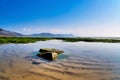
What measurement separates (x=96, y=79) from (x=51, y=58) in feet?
24.3

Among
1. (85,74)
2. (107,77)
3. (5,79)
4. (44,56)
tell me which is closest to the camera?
(5,79)

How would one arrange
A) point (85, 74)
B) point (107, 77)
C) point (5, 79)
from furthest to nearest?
point (85, 74), point (107, 77), point (5, 79)

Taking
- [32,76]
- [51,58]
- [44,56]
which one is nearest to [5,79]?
[32,76]

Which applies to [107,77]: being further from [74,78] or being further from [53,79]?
[53,79]

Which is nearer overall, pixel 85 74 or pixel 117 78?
pixel 117 78

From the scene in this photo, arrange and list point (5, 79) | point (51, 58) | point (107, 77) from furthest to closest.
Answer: point (51, 58)
point (107, 77)
point (5, 79)

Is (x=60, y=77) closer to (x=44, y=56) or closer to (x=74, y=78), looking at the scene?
(x=74, y=78)

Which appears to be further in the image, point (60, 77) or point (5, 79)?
point (60, 77)

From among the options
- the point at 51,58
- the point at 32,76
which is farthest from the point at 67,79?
the point at 51,58

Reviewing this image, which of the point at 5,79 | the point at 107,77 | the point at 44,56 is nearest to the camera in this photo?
the point at 5,79

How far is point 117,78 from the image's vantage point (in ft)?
31.3

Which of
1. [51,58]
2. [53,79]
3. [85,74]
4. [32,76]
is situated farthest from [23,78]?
[51,58]

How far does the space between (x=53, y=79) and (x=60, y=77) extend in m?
0.59

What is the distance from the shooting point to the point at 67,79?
9.51 metres
